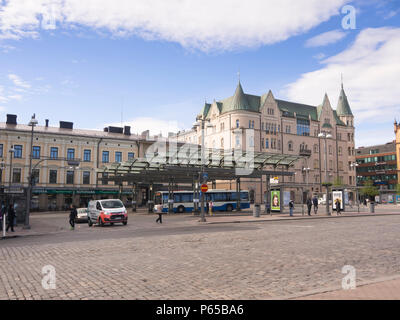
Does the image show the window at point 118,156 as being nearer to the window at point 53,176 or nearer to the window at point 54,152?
the window at point 54,152

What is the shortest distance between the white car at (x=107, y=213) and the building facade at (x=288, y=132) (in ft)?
142

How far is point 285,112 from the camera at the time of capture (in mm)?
80000

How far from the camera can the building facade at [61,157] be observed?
49750 millimetres

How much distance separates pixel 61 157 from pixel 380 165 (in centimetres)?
8961

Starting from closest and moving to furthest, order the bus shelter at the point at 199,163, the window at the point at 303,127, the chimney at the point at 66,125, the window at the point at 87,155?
the bus shelter at the point at 199,163 < the window at the point at 87,155 < the chimney at the point at 66,125 < the window at the point at 303,127

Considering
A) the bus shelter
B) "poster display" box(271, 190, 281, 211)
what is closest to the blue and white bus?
the bus shelter

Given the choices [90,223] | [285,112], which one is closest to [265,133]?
[285,112]

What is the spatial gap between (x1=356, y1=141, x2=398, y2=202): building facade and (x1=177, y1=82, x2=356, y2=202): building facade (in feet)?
53.8

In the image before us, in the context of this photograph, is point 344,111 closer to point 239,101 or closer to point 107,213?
point 239,101

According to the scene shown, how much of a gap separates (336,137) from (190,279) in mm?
87375

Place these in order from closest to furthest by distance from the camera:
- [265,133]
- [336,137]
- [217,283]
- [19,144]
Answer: [217,283], [19,144], [265,133], [336,137]

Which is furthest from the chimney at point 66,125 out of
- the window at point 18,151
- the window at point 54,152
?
the window at point 18,151

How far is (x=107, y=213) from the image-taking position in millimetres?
22922
